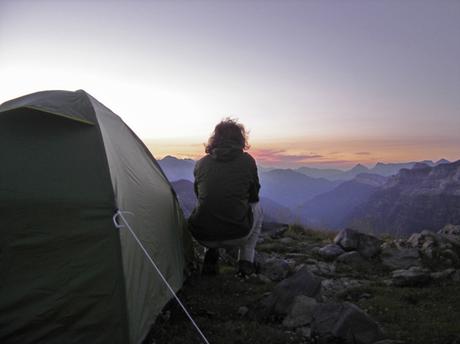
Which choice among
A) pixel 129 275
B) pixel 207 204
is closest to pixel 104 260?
pixel 129 275

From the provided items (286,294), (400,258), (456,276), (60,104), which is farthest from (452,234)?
(60,104)

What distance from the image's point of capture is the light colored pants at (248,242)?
714cm

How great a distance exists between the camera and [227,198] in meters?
6.93

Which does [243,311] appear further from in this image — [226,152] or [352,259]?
[352,259]

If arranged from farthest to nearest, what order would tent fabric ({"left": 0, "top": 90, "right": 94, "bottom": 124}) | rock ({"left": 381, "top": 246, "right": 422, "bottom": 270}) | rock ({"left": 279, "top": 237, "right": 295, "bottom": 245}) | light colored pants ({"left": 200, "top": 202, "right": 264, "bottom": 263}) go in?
rock ({"left": 279, "top": 237, "right": 295, "bottom": 245}) → rock ({"left": 381, "top": 246, "right": 422, "bottom": 270}) → light colored pants ({"left": 200, "top": 202, "right": 264, "bottom": 263}) → tent fabric ({"left": 0, "top": 90, "right": 94, "bottom": 124})


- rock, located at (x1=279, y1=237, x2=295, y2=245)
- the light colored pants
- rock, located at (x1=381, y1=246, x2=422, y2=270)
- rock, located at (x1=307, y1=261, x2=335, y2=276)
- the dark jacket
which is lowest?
rock, located at (x1=279, y1=237, x2=295, y2=245)

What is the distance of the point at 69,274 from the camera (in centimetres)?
443

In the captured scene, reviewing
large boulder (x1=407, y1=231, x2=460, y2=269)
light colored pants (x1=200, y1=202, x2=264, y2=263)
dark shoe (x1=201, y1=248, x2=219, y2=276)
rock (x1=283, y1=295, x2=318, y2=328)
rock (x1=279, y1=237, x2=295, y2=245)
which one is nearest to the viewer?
rock (x1=283, y1=295, x2=318, y2=328)

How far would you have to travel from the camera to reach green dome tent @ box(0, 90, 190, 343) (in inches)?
170

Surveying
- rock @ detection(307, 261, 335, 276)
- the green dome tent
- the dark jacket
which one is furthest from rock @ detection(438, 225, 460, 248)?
the green dome tent

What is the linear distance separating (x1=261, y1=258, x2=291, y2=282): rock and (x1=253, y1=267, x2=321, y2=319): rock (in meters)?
1.30

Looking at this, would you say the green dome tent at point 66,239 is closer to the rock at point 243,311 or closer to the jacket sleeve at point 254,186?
the rock at point 243,311

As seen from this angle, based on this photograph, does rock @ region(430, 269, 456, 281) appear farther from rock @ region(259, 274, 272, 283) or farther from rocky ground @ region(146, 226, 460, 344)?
rock @ region(259, 274, 272, 283)

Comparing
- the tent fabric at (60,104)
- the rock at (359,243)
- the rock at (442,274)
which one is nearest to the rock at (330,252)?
the rock at (359,243)
